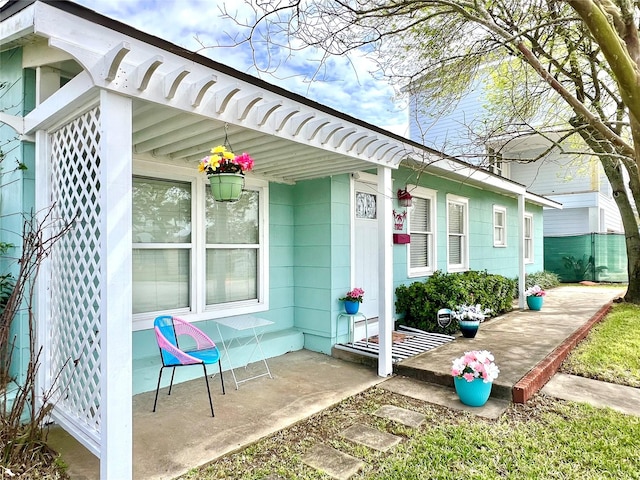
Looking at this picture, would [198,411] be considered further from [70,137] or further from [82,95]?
[82,95]

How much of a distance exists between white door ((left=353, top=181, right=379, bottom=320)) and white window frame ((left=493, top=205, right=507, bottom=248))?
537 centimetres

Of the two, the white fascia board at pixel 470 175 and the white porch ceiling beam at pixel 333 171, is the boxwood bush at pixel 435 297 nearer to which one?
the white fascia board at pixel 470 175

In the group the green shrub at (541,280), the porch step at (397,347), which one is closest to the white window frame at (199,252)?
the porch step at (397,347)

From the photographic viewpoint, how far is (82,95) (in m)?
2.44

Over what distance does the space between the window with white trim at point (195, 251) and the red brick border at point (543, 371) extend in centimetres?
310

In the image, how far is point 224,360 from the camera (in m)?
4.62

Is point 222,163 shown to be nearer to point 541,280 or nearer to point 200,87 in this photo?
point 200,87

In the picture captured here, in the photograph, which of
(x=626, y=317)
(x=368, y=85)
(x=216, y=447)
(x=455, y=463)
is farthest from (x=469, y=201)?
(x=216, y=447)

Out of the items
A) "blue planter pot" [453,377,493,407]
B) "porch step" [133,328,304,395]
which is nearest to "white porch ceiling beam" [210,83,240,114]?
"porch step" [133,328,304,395]

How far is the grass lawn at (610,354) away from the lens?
445 cm

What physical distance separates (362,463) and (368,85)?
411 cm

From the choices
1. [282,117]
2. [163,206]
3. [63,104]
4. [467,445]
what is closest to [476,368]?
[467,445]

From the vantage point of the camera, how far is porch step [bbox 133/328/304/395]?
13.0 feet

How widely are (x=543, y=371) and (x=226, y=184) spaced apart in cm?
387
